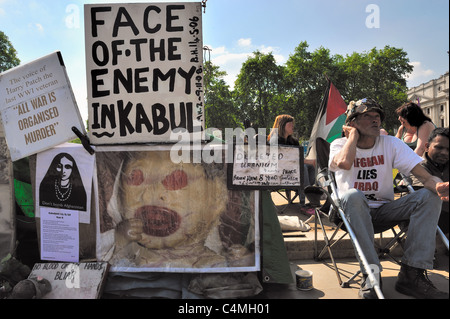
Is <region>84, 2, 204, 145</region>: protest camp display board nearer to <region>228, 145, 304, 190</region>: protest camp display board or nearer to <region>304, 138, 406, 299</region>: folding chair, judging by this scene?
<region>228, 145, 304, 190</region>: protest camp display board

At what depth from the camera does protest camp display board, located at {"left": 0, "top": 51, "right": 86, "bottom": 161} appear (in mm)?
2883

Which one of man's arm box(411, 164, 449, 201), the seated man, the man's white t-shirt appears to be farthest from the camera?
the man's white t-shirt

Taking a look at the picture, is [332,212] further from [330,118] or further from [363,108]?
[330,118]

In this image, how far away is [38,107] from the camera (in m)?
2.93

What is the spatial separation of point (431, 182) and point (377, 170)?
44cm

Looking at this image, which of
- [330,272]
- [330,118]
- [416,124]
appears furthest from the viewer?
[330,118]

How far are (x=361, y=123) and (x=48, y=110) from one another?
9.41 feet

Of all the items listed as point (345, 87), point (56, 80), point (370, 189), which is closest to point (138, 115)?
point (56, 80)

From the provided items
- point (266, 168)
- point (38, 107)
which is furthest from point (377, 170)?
point (38, 107)

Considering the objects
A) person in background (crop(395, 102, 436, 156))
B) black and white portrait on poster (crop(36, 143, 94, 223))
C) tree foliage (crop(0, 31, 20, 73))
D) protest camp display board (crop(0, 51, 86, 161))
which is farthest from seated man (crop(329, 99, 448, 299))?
tree foliage (crop(0, 31, 20, 73))

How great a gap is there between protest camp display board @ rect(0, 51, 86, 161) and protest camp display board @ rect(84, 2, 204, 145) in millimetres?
288

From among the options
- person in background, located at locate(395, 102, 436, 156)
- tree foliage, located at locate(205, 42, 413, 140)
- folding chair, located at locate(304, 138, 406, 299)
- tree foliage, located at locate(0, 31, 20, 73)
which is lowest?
folding chair, located at locate(304, 138, 406, 299)

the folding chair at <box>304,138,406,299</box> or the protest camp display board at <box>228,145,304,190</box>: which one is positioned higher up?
the protest camp display board at <box>228,145,304,190</box>

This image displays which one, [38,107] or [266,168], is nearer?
[266,168]
